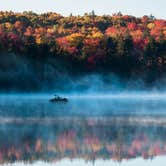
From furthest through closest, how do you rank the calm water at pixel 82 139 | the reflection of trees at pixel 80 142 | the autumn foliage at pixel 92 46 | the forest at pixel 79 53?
the autumn foliage at pixel 92 46
the forest at pixel 79 53
the reflection of trees at pixel 80 142
the calm water at pixel 82 139

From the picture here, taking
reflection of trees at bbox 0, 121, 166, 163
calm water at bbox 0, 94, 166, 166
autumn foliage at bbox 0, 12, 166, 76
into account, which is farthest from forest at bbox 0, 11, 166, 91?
reflection of trees at bbox 0, 121, 166, 163

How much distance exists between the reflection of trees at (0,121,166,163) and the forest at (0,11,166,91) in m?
38.8

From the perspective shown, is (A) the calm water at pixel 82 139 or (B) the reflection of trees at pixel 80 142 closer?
(A) the calm water at pixel 82 139

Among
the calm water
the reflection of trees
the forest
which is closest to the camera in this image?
the calm water

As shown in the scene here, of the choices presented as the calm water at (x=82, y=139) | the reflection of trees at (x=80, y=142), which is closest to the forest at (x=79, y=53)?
the calm water at (x=82, y=139)

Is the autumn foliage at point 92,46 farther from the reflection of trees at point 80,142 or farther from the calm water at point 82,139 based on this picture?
the reflection of trees at point 80,142

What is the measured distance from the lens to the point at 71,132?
69.4 feet

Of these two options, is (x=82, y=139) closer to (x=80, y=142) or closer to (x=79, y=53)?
(x=80, y=142)

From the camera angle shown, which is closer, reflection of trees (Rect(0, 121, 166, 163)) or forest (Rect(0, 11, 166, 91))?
reflection of trees (Rect(0, 121, 166, 163))

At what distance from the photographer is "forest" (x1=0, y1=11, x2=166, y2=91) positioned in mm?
63969

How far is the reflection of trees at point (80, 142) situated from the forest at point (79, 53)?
3876 cm

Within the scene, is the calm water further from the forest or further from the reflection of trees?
the forest

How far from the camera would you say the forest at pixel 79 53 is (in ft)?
210

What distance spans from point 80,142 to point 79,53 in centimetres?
5099
